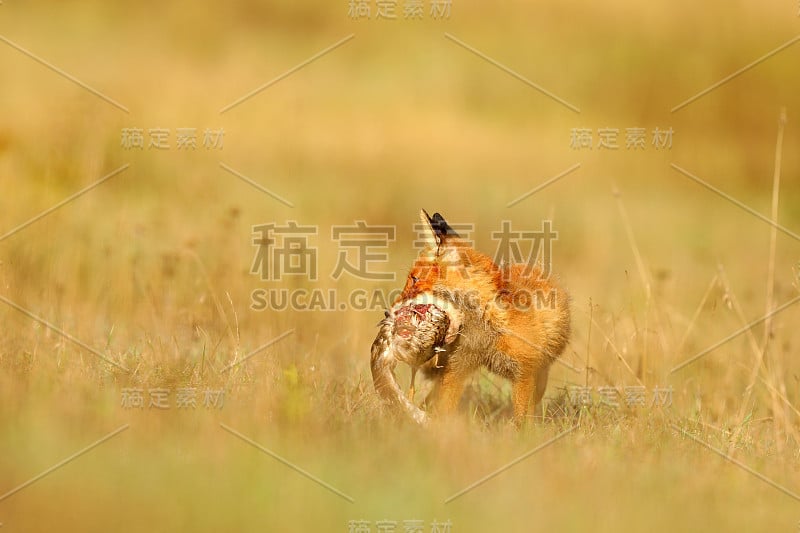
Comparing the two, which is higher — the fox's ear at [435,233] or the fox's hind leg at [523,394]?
the fox's ear at [435,233]

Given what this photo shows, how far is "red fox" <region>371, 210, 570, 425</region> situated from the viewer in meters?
5.58

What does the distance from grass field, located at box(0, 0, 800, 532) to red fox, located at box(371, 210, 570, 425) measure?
11.4 inches

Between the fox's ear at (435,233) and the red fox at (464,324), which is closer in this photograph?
the red fox at (464,324)

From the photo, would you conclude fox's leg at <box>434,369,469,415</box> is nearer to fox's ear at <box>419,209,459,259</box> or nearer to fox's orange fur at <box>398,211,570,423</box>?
fox's orange fur at <box>398,211,570,423</box>

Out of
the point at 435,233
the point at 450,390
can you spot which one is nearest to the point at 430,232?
the point at 435,233

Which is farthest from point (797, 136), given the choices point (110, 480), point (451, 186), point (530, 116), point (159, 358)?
point (110, 480)

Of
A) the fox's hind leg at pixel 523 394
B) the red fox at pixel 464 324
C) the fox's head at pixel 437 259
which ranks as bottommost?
the fox's hind leg at pixel 523 394

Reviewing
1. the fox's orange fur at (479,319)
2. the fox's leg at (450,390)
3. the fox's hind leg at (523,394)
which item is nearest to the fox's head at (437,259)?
the fox's orange fur at (479,319)

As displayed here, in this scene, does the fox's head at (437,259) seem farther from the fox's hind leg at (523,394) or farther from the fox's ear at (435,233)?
the fox's hind leg at (523,394)

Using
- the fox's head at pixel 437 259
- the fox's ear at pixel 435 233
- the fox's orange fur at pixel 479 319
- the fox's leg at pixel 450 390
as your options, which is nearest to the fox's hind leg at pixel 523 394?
the fox's orange fur at pixel 479 319

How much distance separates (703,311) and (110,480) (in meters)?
6.93

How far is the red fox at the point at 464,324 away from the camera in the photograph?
5.58m

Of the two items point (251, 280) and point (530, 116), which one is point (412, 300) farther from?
point (530, 116)

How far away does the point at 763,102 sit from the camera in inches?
576
